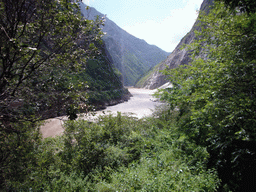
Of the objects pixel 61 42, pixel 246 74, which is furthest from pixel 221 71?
pixel 61 42

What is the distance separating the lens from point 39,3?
329cm

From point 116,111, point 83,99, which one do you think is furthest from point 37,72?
point 116,111

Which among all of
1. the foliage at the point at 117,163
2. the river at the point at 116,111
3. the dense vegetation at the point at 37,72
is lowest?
the river at the point at 116,111

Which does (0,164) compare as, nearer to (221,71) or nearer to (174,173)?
(174,173)

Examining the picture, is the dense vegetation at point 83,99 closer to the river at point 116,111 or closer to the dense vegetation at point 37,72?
the dense vegetation at point 37,72

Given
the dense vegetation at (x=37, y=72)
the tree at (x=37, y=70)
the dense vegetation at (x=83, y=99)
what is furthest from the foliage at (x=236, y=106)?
the tree at (x=37, y=70)

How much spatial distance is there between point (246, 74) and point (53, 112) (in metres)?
5.45

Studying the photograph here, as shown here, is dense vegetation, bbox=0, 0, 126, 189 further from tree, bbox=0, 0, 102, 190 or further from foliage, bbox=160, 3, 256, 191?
foliage, bbox=160, 3, 256, 191

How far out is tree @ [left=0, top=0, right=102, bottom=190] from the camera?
3389mm

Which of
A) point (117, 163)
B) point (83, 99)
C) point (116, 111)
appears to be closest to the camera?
point (83, 99)

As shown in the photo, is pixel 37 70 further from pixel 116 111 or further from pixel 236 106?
pixel 116 111

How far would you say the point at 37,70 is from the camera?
3918 millimetres

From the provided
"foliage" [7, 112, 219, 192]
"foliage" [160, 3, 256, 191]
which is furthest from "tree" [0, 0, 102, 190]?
"foliage" [160, 3, 256, 191]

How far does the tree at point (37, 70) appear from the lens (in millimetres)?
3389
